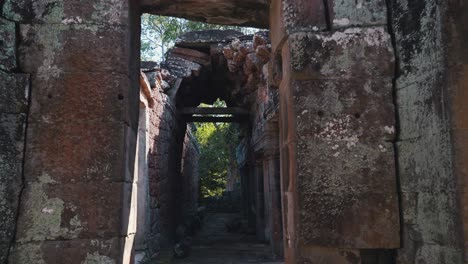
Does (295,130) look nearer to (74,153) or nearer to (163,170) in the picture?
(74,153)

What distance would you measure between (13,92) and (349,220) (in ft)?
8.23

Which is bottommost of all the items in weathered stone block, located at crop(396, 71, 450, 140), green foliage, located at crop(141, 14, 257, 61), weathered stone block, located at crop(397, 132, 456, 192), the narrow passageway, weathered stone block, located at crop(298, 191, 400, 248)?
the narrow passageway

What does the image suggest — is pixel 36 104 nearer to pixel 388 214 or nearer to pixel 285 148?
pixel 285 148

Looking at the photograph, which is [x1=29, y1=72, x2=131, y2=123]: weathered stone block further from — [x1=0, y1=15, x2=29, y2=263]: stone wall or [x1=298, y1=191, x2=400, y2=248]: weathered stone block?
[x1=298, y1=191, x2=400, y2=248]: weathered stone block

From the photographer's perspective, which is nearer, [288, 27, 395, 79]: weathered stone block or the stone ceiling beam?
[288, 27, 395, 79]: weathered stone block

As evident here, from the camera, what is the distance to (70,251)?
3035 millimetres

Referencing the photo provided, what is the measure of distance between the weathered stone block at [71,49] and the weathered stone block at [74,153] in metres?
0.40

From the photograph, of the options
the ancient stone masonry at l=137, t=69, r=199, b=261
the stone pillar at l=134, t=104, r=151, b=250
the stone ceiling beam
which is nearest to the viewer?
the stone ceiling beam

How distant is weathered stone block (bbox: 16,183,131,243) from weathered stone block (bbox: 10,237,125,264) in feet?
0.13

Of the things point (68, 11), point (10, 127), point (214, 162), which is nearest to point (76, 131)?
point (10, 127)

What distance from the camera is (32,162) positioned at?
3102mm

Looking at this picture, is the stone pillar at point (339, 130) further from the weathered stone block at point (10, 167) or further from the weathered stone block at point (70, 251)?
the weathered stone block at point (10, 167)

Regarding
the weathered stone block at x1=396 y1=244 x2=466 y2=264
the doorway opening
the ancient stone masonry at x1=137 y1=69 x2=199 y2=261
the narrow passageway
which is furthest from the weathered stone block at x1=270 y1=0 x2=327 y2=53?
the narrow passageway

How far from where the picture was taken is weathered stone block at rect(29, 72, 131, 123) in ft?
Answer: 10.3
